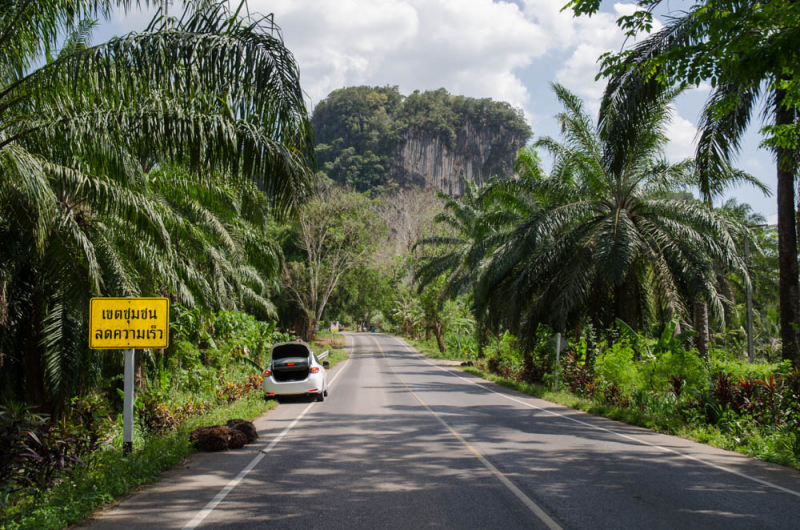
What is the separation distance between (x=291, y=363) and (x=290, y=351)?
0.83 m

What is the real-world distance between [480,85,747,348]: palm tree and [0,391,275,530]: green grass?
38.4ft

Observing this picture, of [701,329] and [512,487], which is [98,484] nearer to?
[512,487]

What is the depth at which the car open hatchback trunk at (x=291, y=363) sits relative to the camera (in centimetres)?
1817

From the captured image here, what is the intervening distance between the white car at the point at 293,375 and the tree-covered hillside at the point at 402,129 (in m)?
85.4

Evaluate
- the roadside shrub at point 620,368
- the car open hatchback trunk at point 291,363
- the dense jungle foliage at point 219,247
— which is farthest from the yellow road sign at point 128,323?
the roadside shrub at point 620,368

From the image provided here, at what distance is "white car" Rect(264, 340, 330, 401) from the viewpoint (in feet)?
59.1

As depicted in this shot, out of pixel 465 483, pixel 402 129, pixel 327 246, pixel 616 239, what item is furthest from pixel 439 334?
pixel 402 129

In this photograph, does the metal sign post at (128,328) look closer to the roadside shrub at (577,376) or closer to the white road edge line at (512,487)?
the white road edge line at (512,487)

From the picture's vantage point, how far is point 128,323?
8680 mm

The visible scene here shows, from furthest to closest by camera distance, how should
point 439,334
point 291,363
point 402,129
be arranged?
point 402,129, point 439,334, point 291,363

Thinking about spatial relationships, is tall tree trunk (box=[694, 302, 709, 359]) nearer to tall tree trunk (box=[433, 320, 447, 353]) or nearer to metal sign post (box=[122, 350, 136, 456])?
metal sign post (box=[122, 350, 136, 456])

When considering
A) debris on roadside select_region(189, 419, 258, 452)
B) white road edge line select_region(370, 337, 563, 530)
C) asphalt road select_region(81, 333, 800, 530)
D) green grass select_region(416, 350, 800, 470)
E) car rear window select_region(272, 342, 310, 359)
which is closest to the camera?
white road edge line select_region(370, 337, 563, 530)

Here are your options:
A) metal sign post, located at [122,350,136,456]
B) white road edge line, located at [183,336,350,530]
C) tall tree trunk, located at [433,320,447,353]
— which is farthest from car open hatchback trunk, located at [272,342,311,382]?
tall tree trunk, located at [433,320,447,353]

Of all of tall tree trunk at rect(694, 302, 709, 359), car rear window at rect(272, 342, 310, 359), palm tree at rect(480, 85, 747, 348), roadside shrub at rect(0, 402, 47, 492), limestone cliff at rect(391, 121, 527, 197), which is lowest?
roadside shrub at rect(0, 402, 47, 492)
